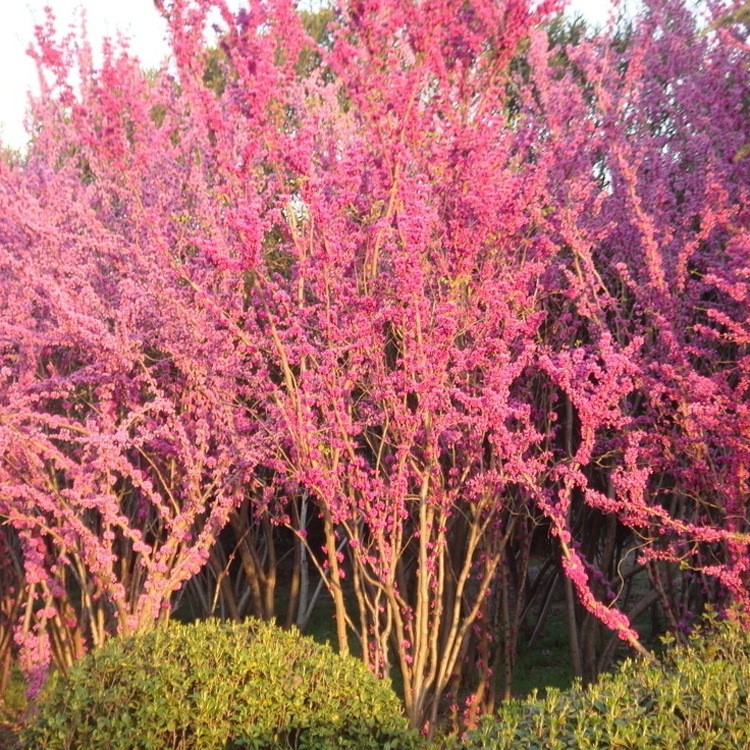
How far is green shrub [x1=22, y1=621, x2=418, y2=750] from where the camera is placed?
470 centimetres

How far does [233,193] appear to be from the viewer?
6.73m

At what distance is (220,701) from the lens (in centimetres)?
482

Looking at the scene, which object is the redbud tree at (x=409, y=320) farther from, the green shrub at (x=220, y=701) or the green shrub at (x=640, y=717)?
the green shrub at (x=640, y=717)

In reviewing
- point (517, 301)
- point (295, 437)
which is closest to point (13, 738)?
point (295, 437)

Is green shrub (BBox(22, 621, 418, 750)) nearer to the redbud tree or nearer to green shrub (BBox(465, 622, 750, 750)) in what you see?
green shrub (BBox(465, 622, 750, 750))

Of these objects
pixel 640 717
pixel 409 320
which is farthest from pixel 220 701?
pixel 409 320

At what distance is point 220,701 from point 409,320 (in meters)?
2.74

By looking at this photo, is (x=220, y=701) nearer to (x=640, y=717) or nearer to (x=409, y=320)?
(x=640, y=717)

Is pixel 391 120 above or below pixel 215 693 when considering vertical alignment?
above

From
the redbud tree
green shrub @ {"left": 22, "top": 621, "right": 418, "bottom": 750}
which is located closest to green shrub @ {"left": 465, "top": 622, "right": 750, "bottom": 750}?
green shrub @ {"left": 22, "top": 621, "right": 418, "bottom": 750}

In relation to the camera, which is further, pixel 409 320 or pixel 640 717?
pixel 409 320

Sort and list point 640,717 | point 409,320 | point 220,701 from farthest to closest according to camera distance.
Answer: point 409,320
point 220,701
point 640,717

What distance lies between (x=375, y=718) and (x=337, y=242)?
3.13 meters

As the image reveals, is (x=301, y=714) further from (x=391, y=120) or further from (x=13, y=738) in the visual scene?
(x=13, y=738)
